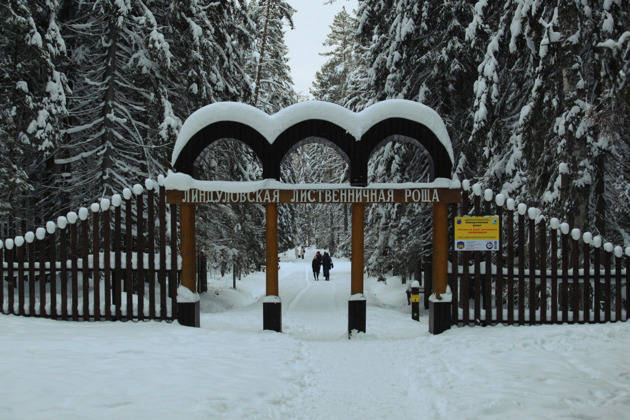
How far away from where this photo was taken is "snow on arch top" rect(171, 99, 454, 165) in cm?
910

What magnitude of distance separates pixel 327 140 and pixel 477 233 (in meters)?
3.48

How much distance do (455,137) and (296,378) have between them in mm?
10081

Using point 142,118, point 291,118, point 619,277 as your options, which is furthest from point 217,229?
point 619,277

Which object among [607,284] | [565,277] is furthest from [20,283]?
[607,284]

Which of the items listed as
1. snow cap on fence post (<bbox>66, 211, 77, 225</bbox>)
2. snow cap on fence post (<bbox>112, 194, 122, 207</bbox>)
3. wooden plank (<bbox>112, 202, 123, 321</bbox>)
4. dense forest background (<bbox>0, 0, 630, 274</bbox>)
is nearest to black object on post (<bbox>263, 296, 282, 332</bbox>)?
wooden plank (<bbox>112, 202, 123, 321</bbox>)

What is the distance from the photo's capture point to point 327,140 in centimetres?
915

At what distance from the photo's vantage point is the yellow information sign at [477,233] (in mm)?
8878

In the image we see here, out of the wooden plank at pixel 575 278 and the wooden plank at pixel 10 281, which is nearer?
the wooden plank at pixel 575 278

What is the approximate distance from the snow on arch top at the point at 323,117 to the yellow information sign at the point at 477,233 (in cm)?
140

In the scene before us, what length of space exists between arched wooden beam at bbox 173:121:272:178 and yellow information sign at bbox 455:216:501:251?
4072mm

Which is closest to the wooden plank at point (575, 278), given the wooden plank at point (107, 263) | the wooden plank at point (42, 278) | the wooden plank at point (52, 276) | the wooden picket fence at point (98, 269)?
the wooden picket fence at point (98, 269)

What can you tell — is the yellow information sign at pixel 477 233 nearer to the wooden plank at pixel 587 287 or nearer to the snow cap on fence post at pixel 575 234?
the snow cap on fence post at pixel 575 234

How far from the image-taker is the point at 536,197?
37.3ft

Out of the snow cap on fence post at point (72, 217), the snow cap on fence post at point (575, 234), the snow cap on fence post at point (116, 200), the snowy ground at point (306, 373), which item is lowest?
the snowy ground at point (306, 373)
